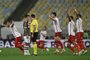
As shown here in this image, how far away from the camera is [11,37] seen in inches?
1209

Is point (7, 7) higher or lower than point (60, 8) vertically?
higher

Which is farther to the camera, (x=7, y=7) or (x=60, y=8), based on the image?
(x=60, y=8)

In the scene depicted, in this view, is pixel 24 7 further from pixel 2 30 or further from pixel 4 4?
pixel 2 30

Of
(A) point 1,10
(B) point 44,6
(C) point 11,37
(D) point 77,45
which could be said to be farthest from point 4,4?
(D) point 77,45

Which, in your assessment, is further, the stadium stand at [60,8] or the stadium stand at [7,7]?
the stadium stand at [60,8]

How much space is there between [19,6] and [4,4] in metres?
1.33

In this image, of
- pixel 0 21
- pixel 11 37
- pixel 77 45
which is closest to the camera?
pixel 77 45

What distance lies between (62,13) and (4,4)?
498 cm

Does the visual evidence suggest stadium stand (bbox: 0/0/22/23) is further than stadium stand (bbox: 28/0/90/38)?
No

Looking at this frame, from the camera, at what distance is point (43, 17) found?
34.9 metres

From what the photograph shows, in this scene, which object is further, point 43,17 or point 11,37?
point 43,17

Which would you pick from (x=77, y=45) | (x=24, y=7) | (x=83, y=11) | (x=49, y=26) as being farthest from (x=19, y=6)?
(x=77, y=45)

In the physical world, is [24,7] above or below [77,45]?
above

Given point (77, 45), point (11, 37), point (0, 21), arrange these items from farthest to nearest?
point (0, 21) → point (11, 37) → point (77, 45)
